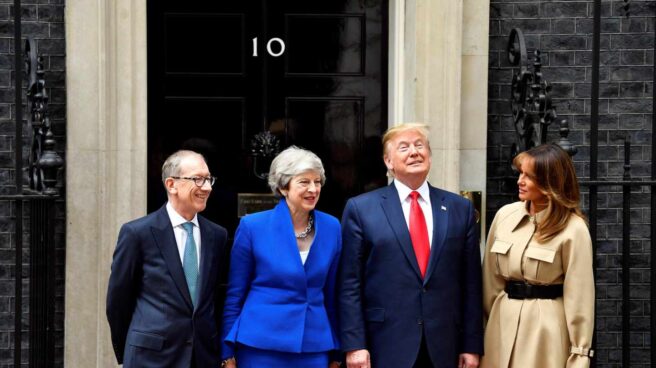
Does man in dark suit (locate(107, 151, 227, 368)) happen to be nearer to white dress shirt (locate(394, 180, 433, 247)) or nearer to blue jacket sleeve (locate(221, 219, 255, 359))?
blue jacket sleeve (locate(221, 219, 255, 359))

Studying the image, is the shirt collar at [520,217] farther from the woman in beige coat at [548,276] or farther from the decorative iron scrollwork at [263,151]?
the decorative iron scrollwork at [263,151]

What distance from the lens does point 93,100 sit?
6.72m

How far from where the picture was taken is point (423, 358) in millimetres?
5160

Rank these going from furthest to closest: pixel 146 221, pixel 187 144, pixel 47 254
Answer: pixel 187 144
pixel 47 254
pixel 146 221

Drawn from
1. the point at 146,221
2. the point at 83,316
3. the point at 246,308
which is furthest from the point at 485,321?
the point at 83,316

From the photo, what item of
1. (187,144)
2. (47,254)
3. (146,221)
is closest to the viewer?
(146,221)

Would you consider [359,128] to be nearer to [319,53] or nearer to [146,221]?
[319,53]

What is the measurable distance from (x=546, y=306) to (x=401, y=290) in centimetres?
65

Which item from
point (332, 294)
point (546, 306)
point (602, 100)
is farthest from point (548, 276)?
point (602, 100)

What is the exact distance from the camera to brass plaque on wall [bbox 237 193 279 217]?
728 cm

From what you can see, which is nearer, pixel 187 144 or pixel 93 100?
pixel 93 100

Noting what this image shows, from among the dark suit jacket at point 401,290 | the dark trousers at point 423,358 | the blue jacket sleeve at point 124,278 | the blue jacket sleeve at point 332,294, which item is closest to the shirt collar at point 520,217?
the dark suit jacket at point 401,290

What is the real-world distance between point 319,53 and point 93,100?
1526mm

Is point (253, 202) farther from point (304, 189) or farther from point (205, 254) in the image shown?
point (304, 189)
